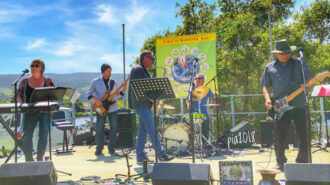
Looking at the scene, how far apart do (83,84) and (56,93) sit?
160329 millimetres

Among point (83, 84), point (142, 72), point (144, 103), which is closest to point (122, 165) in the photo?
point (144, 103)

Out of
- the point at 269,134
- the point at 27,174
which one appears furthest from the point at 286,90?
the point at 27,174

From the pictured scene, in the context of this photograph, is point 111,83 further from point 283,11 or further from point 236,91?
point 283,11

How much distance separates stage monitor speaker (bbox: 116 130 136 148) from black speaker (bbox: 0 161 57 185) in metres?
4.14

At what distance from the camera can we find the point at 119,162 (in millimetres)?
5367

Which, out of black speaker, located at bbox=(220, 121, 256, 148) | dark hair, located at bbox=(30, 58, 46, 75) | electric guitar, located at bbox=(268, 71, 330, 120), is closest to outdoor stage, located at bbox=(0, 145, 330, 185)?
black speaker, located at bbox=(220, 121, 256, 148)

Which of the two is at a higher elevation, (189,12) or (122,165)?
(189,12)

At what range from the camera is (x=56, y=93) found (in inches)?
155

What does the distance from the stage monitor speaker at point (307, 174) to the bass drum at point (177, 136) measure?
3476mm

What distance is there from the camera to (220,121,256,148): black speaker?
21.9ft

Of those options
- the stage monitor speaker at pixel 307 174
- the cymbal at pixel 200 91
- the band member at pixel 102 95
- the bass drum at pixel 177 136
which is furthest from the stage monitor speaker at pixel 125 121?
the stage monitor speaker at pixel 307 174

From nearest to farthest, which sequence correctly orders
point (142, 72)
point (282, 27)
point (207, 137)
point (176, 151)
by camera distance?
1. point (142, 72)
2. point (176, 151)
3. point (207, 137)
4. point (282, 27)

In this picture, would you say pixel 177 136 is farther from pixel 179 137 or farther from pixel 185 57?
pixel 185 57

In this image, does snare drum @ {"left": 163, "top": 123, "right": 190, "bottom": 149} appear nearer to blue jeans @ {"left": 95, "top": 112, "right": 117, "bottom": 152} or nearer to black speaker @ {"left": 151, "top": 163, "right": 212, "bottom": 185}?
blue jeans @ {"left": 95, "top": 112, "right": 117, "bottom": 152}
